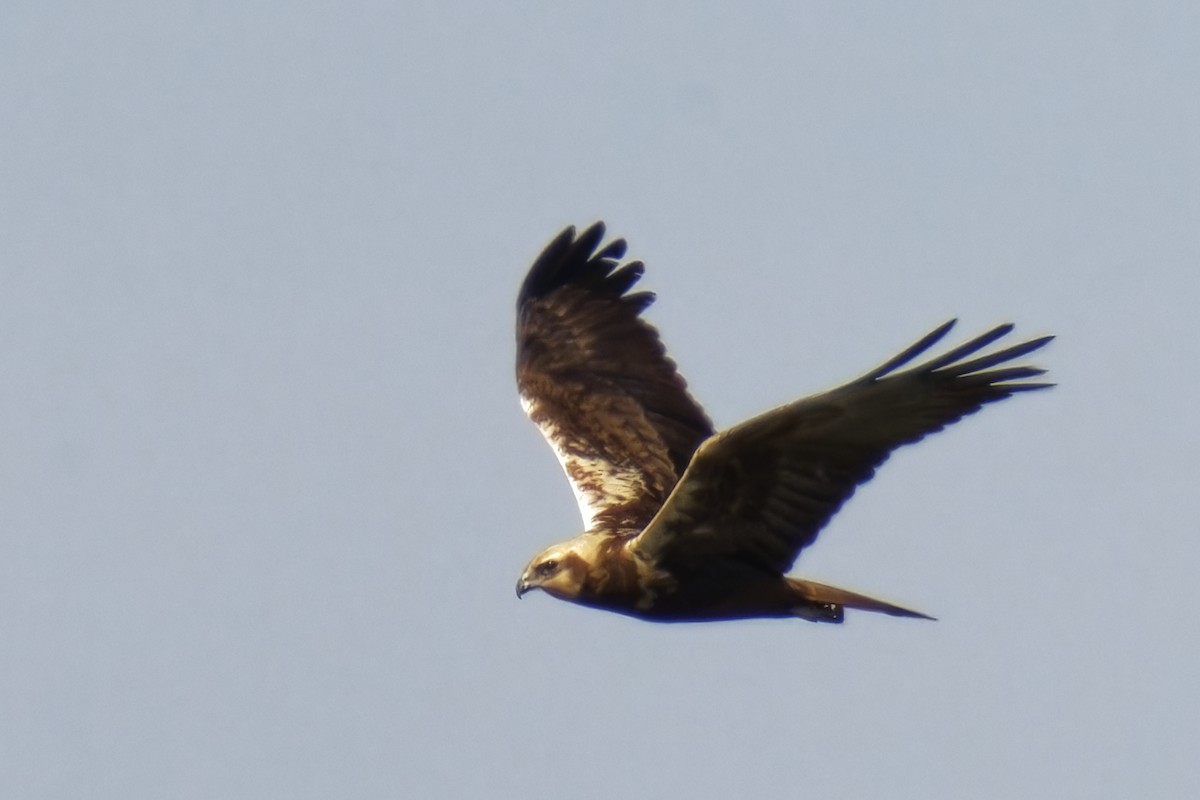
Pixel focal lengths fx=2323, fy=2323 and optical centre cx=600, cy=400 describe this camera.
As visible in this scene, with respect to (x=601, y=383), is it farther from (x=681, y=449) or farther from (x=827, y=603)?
(x=827, y=603)

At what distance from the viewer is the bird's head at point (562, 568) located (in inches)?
402

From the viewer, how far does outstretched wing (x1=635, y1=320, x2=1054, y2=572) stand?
923cm

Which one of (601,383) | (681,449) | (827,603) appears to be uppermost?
(601,383)

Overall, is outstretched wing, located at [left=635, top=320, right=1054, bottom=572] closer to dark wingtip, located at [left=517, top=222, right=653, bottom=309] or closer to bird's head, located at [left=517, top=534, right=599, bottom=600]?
bird's head, located at [left=517, top=534, right=599, bottom=600]

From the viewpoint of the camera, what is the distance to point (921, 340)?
8.98 meters

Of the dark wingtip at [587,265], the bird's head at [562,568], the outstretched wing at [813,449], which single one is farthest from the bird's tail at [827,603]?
the dark wingtip at [587,265]

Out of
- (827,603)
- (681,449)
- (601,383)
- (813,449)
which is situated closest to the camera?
(813,449)

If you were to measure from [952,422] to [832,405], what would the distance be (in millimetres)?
520

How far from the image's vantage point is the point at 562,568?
10.3 meters

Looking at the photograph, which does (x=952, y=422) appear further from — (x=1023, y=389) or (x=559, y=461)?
(x=559, y=461)

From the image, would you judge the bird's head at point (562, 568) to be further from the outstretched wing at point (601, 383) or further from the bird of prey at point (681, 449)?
the outstretched wing at point (601, 383)

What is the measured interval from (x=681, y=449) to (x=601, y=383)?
681 millimetres

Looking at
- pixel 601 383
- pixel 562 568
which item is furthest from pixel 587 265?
pixel 562 568

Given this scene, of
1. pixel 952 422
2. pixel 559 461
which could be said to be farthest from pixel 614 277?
pixel 952 422
